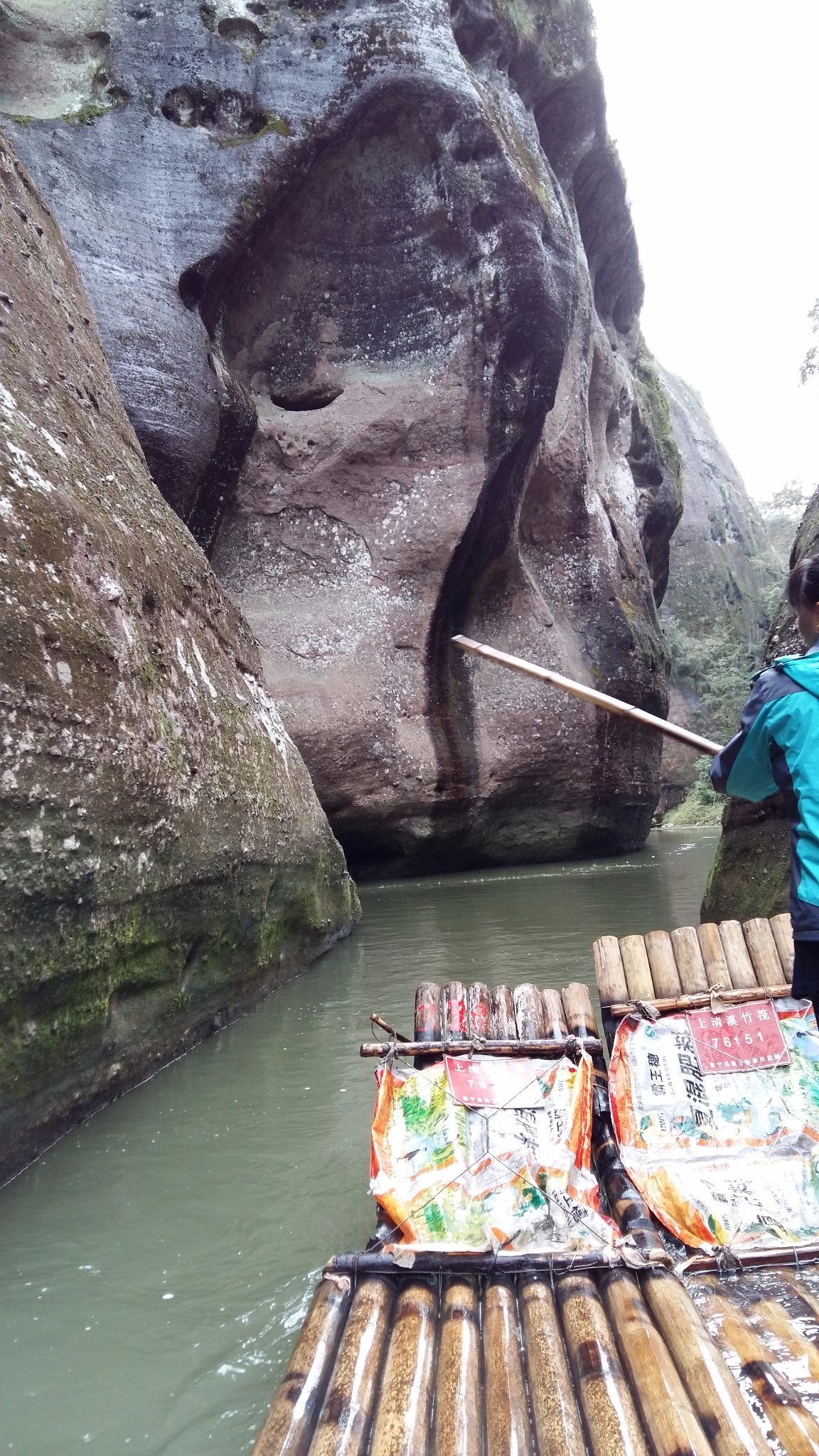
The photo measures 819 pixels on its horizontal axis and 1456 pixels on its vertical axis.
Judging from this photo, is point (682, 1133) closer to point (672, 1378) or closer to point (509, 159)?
point (672, 1378)

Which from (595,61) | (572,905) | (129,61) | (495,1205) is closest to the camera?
(495,1205)

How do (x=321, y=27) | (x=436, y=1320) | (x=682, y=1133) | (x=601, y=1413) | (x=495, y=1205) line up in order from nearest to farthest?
(x=601, y=1413), (x=436, y=1320), (x=495, y=1205), (x=682, y=1133), (x=321, y=27)

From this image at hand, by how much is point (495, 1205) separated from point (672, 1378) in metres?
0.80

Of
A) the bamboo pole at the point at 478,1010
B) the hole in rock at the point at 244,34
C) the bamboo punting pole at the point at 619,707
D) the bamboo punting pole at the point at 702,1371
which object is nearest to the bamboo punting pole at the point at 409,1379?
the bamboo punting pole at the point at 702,1371

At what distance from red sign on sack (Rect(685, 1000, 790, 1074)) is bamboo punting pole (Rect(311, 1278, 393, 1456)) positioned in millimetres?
1296

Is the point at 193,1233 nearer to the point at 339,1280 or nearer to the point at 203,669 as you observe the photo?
the point at 339,1280

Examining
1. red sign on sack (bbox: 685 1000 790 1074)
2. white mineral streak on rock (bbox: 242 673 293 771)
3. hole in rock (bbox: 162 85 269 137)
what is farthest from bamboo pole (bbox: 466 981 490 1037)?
hole in rock (bbox: 162 85 269 137)

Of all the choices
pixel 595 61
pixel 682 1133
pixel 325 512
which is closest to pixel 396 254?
pixel 325 512

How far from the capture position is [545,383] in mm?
10469

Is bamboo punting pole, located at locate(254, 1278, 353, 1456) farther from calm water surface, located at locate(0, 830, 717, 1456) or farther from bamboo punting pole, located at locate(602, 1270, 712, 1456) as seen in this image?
bamboo punting pole, located at locate(602, 1270, 712, 1456)

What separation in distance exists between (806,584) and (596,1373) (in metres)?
1.98

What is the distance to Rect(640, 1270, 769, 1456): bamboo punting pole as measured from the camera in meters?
1.34

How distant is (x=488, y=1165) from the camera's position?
2.32 m

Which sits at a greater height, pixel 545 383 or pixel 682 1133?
pixel 545 383
